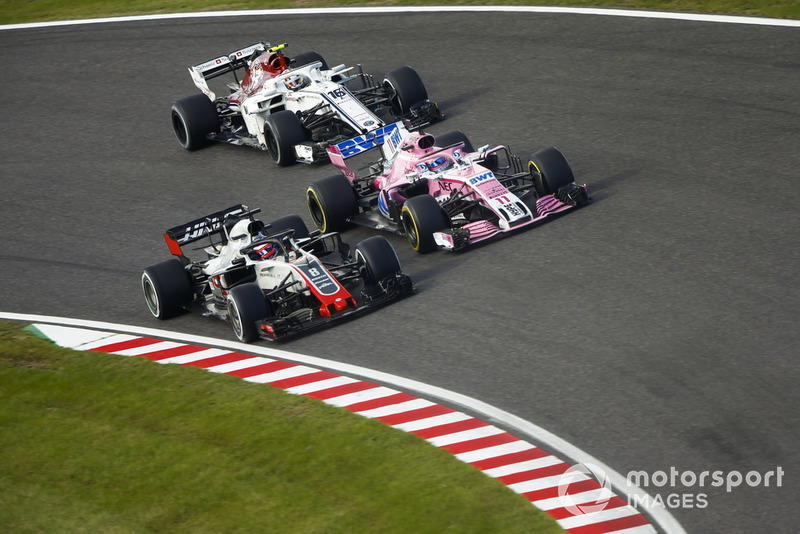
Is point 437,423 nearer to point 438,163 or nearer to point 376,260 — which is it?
point 376,260

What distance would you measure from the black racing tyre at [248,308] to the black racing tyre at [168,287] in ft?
4.24

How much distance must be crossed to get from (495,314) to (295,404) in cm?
314

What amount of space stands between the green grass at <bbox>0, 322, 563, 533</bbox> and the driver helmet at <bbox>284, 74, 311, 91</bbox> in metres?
8.98

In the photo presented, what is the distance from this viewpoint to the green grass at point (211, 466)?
10211 millimetres

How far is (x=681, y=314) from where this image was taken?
1323 cm

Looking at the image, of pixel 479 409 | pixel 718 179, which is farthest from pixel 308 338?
pixel 718 179

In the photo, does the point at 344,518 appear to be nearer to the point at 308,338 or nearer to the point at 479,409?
the point at 479,409

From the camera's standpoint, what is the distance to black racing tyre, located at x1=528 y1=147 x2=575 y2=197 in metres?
16.6

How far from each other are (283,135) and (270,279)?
618 centimetres

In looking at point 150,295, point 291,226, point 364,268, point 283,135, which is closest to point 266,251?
point 291,226

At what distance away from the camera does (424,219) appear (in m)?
15.9

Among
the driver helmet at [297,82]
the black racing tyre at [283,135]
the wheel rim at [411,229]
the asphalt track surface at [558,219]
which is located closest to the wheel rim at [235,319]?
the asphalt track surface at [558,219]

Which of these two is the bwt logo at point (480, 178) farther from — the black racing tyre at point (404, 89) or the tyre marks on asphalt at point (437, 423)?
the black racing tyre at point (404, 89)

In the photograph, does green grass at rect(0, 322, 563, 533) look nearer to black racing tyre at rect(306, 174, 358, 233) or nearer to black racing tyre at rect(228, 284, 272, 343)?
black racing tyre at rect(228, 284, 272, 343)
